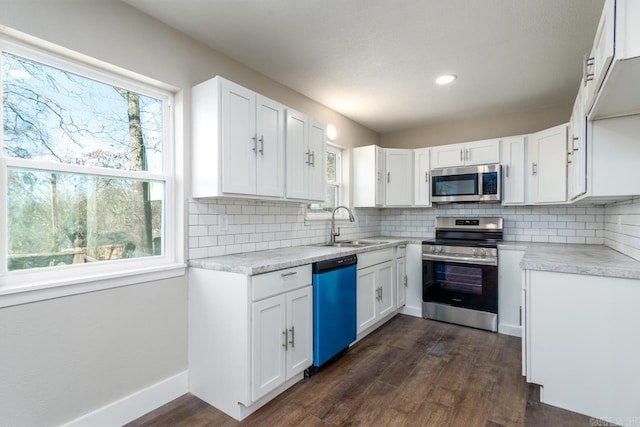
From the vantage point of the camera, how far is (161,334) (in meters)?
2.09

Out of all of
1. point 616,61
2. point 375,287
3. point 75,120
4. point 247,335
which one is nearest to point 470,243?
point 375,287

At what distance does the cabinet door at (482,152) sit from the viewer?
3615mm

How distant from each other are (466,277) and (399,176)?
4.96 ft

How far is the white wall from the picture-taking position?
5.04ft

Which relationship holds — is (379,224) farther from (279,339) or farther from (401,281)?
(279,339)

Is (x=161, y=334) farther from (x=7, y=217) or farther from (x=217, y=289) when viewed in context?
(x=7, y=217)

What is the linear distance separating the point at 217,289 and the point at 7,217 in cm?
112

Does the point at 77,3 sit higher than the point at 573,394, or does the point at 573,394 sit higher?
the point at 77,3

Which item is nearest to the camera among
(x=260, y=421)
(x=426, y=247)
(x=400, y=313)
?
(x=260, y=421)

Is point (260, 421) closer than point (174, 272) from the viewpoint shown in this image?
Yes

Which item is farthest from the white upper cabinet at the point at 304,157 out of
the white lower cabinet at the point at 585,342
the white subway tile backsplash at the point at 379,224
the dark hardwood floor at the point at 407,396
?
the white lower cabinet at the point at 585,342

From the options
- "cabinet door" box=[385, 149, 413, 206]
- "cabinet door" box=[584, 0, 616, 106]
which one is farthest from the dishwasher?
"cabinet door" box=[584, 0, 616, 106]

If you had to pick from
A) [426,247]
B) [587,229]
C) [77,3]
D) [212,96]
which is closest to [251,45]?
[212,96]

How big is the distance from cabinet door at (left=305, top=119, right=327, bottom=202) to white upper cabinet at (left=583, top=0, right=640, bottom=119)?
6.46ft
